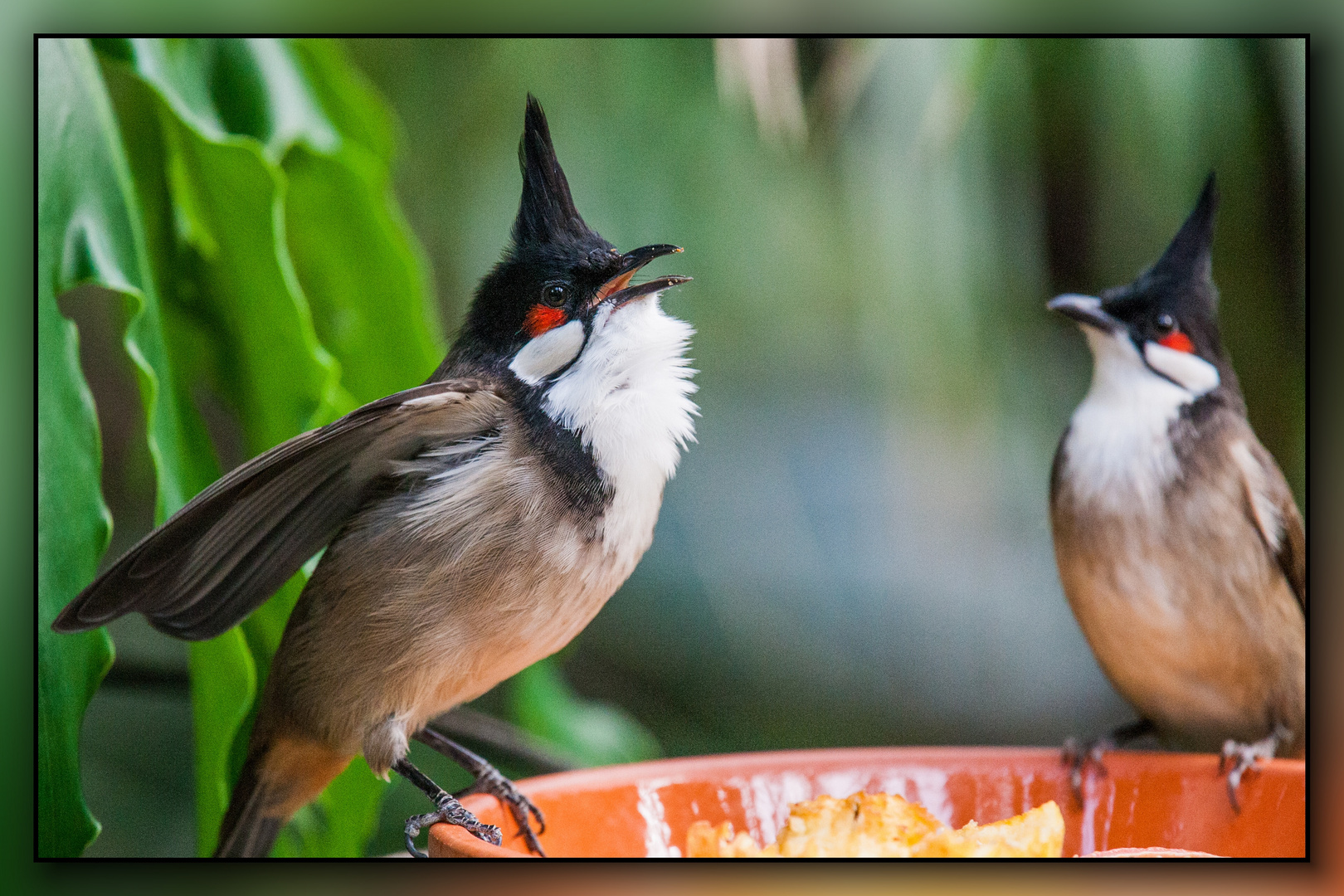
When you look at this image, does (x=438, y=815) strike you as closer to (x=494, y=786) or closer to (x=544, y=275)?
(x=494, y=786)

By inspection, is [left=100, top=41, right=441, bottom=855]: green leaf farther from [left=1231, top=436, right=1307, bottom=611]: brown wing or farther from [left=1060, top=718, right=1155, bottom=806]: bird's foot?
[left=1231, top=436, right=1307, bottom=611]: brown wing

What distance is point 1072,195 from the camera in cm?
143

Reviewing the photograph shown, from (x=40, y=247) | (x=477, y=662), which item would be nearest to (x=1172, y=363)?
(x=477, y=662)

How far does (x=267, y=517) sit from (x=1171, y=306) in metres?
1.08

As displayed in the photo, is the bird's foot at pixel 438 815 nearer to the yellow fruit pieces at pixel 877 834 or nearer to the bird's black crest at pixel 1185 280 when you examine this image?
the yellow fruit pieces at pixel 877 834

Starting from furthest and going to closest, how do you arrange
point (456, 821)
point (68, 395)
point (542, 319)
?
point (68, 395), point (542, 319), point (456, 821)

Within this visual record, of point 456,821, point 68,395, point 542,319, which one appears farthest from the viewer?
point 68,395

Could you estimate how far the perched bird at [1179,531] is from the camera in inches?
54.2

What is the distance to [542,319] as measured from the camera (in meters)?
1.27

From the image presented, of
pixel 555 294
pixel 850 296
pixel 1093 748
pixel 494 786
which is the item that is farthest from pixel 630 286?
pixel 1093 748

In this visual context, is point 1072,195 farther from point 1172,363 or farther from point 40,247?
point 40,247

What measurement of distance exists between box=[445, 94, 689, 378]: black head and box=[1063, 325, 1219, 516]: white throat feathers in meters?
0.54

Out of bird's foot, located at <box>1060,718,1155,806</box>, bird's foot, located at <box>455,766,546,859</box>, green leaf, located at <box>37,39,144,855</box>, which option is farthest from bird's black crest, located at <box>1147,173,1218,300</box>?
green leaf, located at <box>37,39,144,855</box>

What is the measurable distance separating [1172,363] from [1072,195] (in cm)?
24
